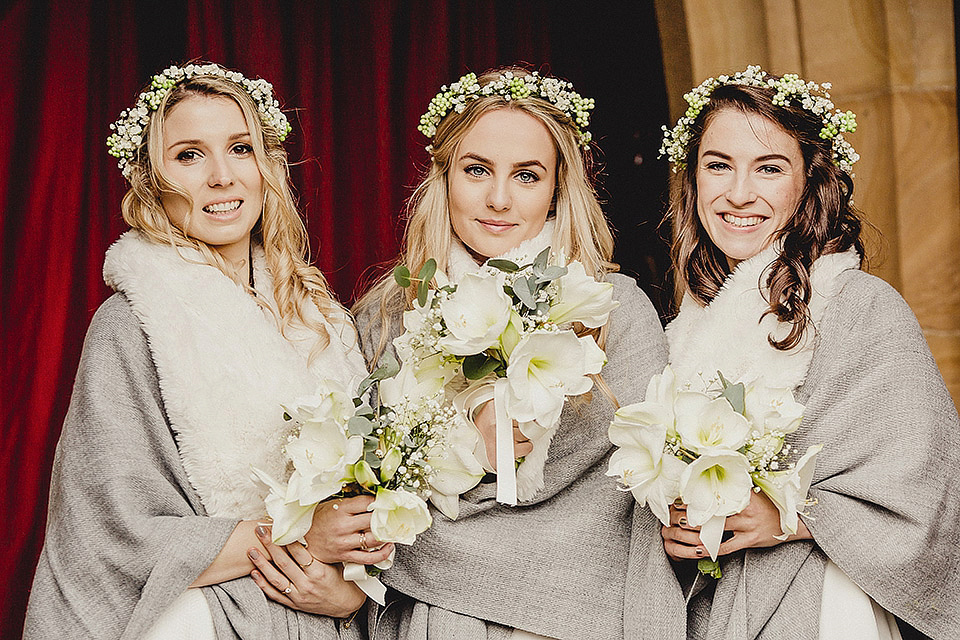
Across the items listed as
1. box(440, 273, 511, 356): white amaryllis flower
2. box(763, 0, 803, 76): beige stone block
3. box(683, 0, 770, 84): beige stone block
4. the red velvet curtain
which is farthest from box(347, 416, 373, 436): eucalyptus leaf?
box(763, 0, 803, 76): beige stone block

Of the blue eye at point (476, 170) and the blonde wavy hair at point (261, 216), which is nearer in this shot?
the blonde wavy hair at point (261, 216)

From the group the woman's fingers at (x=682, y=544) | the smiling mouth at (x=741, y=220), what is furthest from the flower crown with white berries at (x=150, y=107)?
the woman's fingers at (x=682, y=544)

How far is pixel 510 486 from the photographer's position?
2.08 metres

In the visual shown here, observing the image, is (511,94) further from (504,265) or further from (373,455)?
(373,455)

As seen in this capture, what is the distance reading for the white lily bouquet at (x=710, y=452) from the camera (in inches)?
78.6

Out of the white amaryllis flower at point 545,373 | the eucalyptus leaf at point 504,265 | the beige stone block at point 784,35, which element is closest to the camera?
the white amaryllis flower at point 545,373

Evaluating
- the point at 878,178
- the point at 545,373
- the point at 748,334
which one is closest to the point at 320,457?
the point at 545,373

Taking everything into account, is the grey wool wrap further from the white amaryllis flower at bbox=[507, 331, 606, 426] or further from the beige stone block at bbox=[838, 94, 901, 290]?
the beige stone block at bbox=[838, 94, 901, 290]

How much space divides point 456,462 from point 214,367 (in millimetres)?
614

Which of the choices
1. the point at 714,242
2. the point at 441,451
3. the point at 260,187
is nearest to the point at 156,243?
the point at 260,187

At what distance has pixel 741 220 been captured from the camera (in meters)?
2.56

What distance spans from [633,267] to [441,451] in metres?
1.91

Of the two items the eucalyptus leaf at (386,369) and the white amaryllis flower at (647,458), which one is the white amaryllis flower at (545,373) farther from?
the eucalyptus leaf at (386,369)

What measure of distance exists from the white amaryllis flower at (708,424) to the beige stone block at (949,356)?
1.39 meters
